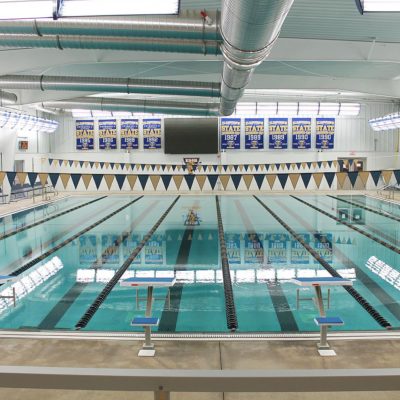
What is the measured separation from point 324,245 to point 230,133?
15825 mm

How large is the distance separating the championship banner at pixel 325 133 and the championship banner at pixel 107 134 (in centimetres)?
1132

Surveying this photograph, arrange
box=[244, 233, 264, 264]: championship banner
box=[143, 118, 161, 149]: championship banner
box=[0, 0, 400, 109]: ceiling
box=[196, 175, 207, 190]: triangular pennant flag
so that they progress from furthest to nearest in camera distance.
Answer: box=[143, 118, 161, 149]: championship banner < box=[196, 175, 207, 190]: triangular pennant flag < box=[244, 233, 264, 264]: championship banner < box=[0, 0, 400, 109]: ceiling

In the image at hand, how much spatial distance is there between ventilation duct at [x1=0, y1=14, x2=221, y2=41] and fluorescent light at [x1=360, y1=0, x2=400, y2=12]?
221 cm

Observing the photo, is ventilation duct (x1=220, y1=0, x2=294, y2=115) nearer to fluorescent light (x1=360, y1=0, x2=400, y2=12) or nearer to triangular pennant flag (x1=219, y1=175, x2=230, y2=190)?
fluorescent light (x1=360, y1=0, x2=400, y2=12)

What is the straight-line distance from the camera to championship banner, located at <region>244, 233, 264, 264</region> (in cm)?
850

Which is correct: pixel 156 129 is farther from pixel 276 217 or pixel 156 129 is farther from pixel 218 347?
pixel 218 347

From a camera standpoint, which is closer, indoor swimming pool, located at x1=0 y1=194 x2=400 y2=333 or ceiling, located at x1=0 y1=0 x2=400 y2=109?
indoor swimming pool, located at x1=0 y1=194 x2=400 y2=333

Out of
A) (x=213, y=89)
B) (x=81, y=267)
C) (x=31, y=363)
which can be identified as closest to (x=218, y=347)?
(x=31, y=363)

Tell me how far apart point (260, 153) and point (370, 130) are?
6.13m

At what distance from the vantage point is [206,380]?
130 cm

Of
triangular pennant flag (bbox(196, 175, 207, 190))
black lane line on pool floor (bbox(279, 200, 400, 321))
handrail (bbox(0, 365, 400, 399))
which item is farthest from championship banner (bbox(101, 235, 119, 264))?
triangular pennant flag (bbox(196, 175, 207, 190))

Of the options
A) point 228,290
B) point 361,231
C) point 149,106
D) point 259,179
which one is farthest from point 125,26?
point 259,179

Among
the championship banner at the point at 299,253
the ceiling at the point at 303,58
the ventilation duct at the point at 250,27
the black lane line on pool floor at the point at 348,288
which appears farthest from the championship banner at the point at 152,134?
the ventilation duct at the point at 250,27

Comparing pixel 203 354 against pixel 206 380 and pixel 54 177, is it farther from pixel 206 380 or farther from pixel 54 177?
pixel 54 177
